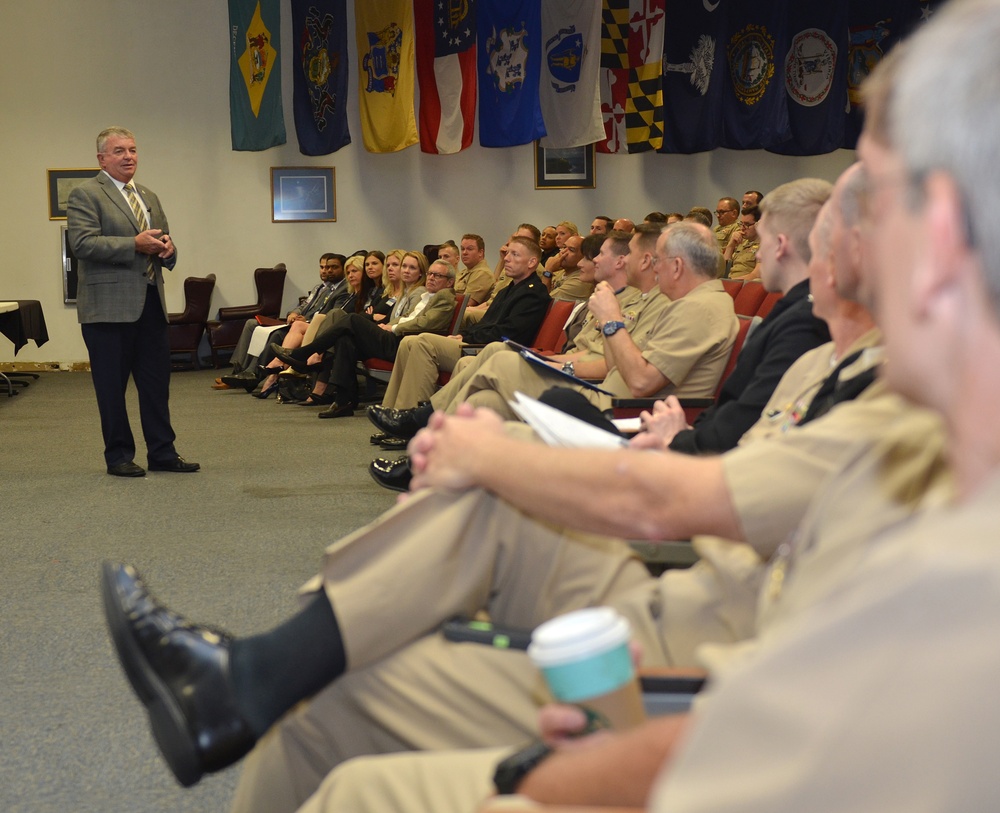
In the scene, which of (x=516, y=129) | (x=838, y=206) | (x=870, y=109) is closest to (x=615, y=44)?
(x=516, y=129)

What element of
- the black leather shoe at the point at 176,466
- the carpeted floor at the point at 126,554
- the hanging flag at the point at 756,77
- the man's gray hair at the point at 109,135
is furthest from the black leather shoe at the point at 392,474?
the hanging flag at the point at 756,77

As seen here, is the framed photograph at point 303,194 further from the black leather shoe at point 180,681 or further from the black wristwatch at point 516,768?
the black wristwatch at point 516,768

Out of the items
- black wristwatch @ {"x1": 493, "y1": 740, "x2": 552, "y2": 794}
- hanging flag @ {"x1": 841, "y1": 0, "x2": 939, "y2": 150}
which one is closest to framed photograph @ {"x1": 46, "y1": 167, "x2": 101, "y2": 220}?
hanging flag @ {"x1": 841, "y1": 0, "x2": 939, "y2": 150}

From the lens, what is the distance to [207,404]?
791 cm

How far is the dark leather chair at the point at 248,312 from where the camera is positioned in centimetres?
1063

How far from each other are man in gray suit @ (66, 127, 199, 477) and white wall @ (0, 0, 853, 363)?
21.0ft

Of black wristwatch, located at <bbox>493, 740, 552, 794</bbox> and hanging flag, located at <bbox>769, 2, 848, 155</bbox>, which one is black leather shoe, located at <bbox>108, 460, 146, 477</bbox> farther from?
hanging flag, located at <bbox>769, 2, 848, 155</bbox>

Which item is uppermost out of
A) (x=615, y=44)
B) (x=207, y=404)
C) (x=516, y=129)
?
(x=615, y=44)

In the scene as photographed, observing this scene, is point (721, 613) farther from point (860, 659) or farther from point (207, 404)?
point (207, 404)

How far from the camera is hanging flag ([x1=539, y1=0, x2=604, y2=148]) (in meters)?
9.83

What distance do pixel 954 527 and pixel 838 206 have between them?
1237 millimetres

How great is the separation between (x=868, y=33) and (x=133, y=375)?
9.03 meters

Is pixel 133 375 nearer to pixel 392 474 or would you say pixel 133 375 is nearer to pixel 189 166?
pixel 392 474

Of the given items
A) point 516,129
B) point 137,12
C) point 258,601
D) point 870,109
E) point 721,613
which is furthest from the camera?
point 137,12
